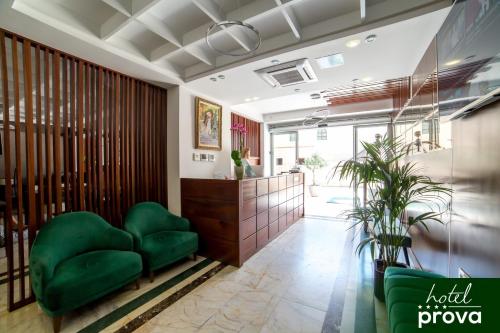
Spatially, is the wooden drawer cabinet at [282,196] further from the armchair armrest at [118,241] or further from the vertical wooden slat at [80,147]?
the vertical wooden slat at [80,147]

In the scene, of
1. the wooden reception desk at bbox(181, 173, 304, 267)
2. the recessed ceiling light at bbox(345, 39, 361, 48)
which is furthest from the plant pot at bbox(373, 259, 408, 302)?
the recessed ceiling light at bbox(345, 39, 361, 48)

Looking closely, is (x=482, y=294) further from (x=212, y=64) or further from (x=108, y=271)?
(x=212, y=64)

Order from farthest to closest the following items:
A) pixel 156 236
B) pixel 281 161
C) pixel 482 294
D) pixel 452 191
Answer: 1. pixel 281 161
2. pixel 156 236
3. pixel 452 191
4. pixel 482 294

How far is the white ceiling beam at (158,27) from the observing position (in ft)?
6.81

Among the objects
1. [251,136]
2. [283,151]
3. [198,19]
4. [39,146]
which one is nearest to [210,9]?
[198,19]

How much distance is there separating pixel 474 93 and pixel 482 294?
3.61 feet

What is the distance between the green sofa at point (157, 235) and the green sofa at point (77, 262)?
17 cm

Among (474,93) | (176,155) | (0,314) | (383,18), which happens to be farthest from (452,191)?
(0,314)

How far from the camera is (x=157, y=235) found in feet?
9.14

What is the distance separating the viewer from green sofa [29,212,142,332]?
1700 mm

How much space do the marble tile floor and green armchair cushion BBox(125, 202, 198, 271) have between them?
0.27 meters

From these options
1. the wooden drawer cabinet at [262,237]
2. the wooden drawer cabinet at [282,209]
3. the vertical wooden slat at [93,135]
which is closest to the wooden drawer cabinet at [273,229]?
the wooden drawer cabinet at [262,237]

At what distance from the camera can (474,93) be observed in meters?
1.24

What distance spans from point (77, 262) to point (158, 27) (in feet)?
8.17
